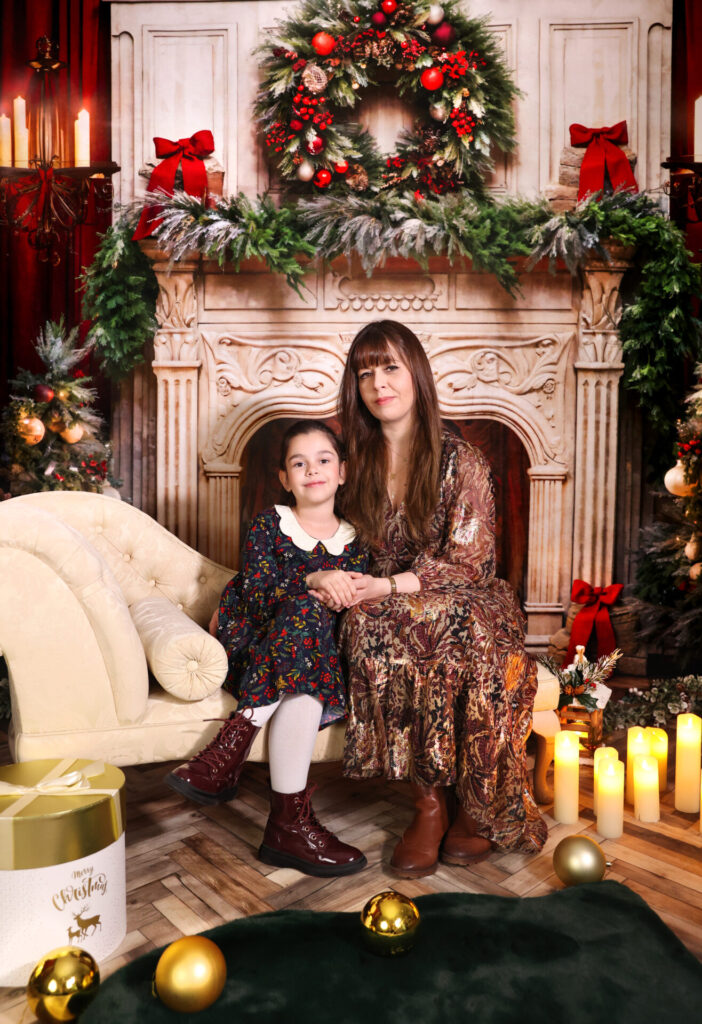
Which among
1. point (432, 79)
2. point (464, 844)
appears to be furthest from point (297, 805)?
point (432, 79)

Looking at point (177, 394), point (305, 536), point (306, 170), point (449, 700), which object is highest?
point (306, 170)

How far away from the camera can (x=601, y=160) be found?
3.56 meters

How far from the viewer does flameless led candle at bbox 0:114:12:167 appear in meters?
2.88

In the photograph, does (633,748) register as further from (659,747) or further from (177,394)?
(177,394)

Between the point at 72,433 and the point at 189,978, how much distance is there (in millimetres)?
2408

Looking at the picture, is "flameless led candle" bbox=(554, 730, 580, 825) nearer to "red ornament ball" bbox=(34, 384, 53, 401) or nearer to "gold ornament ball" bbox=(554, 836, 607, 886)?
"gold ornament ball" bbox=(554, 836, 607, 886)

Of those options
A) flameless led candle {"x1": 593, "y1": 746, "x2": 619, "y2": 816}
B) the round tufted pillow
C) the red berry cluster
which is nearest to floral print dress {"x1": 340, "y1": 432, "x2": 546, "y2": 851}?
flameless led candle {"x1": 593, "y1": 746, "x2": 619, "y2": 816}

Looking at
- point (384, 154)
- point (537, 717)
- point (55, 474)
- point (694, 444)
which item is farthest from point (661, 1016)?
point (384, 154)

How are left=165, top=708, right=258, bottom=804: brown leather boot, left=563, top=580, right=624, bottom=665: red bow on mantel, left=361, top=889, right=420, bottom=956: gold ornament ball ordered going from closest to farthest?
left=361, top=889, right=420, bottom=956: gold ornament ball
left=165, top=708, right=258, bottom=804: brown leather boot
left=563, top=580, right=624, bottom=665: red bow on mantel

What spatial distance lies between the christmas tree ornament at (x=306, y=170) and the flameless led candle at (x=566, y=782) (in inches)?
104

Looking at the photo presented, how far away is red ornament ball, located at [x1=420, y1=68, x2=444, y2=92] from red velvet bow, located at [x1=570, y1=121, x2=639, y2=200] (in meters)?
0.66

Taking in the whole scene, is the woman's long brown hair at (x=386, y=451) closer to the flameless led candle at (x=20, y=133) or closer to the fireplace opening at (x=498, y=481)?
the flameless led candle at (x=20, y=133)

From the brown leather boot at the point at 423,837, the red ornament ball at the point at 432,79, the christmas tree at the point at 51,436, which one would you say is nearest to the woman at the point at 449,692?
the brown leather boot at the point at 423,837

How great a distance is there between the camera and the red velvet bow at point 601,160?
140 inches
